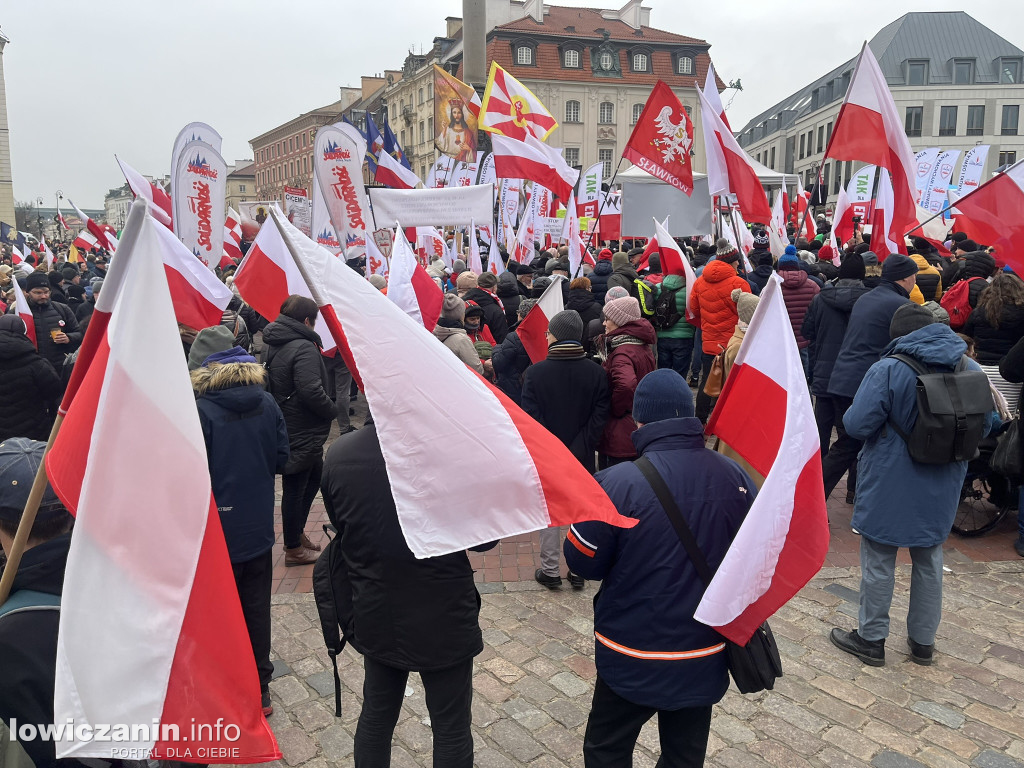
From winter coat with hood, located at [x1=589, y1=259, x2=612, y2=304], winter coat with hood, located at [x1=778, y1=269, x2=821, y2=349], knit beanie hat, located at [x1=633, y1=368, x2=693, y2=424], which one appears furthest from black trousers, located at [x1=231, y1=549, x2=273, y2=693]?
winter coat with hood, located at [x1=778, y1=269, x2=821, y2=349]

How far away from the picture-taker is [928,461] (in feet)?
12.8

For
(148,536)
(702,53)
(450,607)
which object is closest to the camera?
(148,536)

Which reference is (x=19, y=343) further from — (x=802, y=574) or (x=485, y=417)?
(x=802, y=574)

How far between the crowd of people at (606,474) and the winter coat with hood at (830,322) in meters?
0.02

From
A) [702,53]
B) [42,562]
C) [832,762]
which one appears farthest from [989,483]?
[702,53]

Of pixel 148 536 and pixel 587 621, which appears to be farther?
pixel 587 621

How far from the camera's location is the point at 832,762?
3.33 metres

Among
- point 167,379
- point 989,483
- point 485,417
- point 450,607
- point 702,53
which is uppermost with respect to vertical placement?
point 702,53

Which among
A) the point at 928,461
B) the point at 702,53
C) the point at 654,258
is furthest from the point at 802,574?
the point at 702,53

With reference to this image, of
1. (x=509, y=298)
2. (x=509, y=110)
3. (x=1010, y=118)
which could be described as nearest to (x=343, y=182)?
(x=509, y=110)

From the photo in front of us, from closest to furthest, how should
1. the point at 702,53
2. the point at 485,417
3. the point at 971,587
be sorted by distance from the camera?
the point at 485,417
the point at 971,587
the point at 702,53

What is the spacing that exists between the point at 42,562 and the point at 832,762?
3297mm

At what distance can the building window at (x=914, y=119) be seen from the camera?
5778 centimetres

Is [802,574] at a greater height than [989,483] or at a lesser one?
greater
